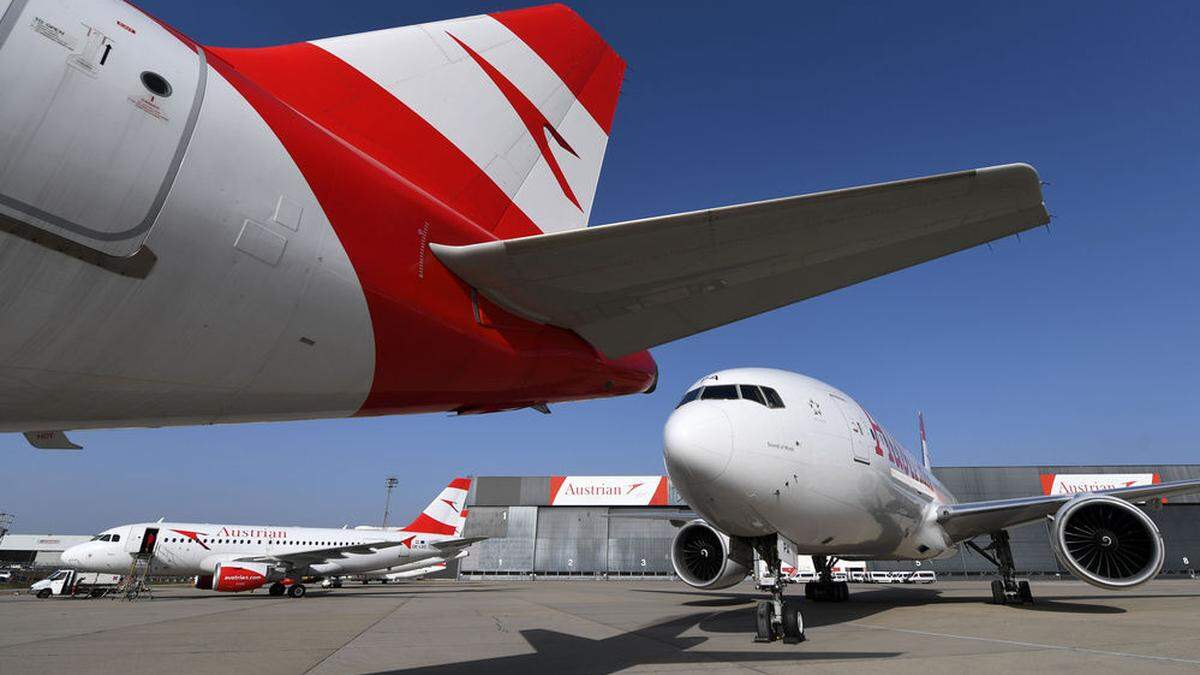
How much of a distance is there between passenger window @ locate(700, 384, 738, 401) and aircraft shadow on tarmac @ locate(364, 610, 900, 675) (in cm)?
315

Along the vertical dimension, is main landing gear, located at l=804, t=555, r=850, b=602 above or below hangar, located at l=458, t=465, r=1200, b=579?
below

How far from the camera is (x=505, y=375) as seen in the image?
12.1 feet

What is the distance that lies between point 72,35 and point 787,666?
686 centimetres

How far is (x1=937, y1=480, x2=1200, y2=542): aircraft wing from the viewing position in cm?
1230

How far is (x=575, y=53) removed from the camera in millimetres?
5289

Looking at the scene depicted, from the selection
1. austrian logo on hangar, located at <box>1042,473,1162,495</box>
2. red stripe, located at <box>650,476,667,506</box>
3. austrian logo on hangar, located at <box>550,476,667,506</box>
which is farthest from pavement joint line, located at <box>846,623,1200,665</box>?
austrian logo on hangar, located at <box>1042,473,1162,495</box>

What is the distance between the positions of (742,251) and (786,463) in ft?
19.4

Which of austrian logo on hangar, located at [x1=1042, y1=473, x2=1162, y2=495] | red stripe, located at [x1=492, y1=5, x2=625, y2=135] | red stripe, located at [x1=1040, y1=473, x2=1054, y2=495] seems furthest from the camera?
red stripe, located at [x1=1040, y1=473, x2=1054, y2=495]

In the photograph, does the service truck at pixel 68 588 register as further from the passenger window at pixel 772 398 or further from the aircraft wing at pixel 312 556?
the passenger window at pixel 772 398

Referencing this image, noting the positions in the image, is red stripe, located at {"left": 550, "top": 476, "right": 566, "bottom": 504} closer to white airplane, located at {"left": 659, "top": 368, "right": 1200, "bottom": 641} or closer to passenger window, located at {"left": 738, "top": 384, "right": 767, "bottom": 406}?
white airplane, located at {"left": 659, "top": 368, "right": 1200, "bottom": 641}

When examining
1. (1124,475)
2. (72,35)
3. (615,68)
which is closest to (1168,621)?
(615,68)

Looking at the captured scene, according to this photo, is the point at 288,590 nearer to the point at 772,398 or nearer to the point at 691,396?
the point at 691,396

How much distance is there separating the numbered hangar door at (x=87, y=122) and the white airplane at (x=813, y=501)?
662 centimetres

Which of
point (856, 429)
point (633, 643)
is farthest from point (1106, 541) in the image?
point (633, 643)
